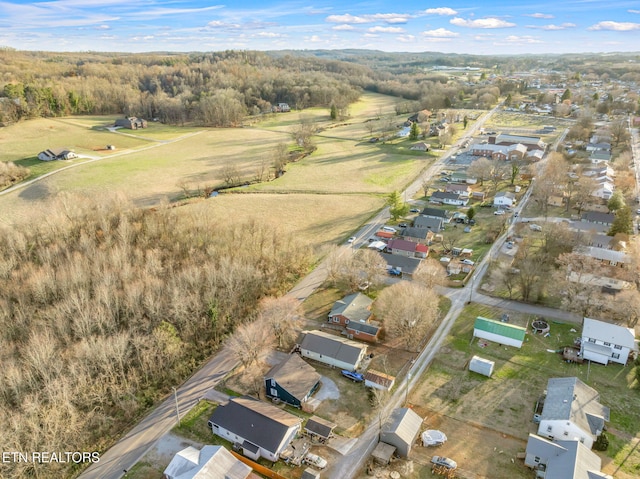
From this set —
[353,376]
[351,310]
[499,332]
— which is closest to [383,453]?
[353,376]

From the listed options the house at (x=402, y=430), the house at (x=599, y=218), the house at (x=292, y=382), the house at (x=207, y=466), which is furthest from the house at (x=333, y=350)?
the house at (x=599, y=218)

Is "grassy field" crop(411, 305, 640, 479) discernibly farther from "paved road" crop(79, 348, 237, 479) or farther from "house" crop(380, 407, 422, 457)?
"paved road" crop(79, 348, 237, 479)

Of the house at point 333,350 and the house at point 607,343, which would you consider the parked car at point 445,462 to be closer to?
the house at point 333,350

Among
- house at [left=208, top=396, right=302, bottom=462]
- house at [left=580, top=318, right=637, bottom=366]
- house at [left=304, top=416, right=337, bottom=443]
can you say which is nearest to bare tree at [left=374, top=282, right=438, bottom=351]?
house at [left=304, top=416, right=337, bottom=443]

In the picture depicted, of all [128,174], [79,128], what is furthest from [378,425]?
[79,128]

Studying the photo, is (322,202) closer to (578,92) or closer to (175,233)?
(175,233)
